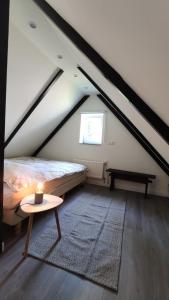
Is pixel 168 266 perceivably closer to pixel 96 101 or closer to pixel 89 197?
pixel 89 197

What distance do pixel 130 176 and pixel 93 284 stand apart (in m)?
2.62

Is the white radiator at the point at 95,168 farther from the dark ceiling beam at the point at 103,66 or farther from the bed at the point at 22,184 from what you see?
the dark ceiling beam at the point at 103,66

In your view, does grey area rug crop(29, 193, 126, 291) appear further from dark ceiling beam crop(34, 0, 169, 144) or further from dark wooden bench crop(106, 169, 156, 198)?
A: dark ceiling beam crop(34, 0, 169, 144)

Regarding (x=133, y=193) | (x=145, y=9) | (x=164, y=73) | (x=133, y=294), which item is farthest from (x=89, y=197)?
(x=145, y=9)

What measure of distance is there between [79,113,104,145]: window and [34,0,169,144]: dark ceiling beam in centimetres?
275

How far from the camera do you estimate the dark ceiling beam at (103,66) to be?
4.92 feet

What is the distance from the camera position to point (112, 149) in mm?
4270

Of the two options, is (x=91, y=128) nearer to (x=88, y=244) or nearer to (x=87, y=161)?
(x=87, y=161)

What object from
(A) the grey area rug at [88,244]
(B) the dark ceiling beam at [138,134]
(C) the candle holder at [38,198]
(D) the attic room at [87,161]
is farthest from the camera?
(B) the dark ceiling beam at [138,134]

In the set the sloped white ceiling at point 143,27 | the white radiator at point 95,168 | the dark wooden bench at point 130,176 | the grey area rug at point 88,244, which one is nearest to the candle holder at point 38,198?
the grey area rug at point 88,244

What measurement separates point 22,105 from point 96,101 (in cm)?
205

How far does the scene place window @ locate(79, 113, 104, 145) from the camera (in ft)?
14.7

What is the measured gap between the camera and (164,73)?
0.74 m

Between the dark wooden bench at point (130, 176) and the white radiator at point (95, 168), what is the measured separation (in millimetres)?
239
